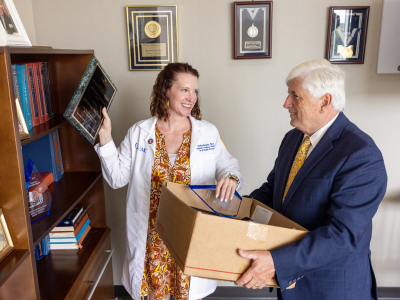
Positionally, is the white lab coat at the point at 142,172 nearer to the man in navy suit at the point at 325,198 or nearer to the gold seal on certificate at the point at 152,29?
the man in navy suit at the point at 325,198

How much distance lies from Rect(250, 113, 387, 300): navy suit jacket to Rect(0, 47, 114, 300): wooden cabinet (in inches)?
35.6

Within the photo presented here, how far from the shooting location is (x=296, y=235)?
42.3 inches

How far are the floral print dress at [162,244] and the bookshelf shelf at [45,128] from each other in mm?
510

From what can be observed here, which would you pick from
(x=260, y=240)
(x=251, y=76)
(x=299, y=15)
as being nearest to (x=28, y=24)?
(x=251, y=76)

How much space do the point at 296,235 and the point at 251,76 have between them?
130cm

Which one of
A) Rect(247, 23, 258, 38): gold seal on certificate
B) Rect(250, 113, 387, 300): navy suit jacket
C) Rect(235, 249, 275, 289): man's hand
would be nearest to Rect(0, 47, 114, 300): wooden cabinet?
Rect(235, 249, 275, 289): man's hand

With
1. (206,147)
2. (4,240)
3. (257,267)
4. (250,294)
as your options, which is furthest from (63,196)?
(250,294)

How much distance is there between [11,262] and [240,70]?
5.52 ft

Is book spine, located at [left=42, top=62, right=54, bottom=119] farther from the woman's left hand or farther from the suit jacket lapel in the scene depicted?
the suit jacket lapel

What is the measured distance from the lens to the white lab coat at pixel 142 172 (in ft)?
5.49

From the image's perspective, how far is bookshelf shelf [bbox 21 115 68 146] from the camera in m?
1.24

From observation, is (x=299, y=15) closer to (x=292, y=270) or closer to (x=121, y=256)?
(x=292, y=270)

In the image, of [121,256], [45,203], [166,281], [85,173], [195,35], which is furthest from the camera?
[121,256]

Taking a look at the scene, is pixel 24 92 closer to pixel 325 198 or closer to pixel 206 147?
pixel 206 147
